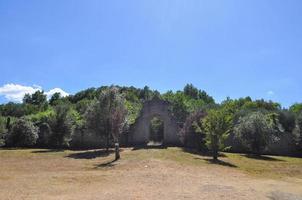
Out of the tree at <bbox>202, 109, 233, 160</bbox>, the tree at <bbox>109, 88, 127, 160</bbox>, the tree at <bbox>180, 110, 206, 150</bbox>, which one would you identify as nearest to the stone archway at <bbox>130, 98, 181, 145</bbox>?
the tree at <bbox>180, 110, 206, 150</bbox>

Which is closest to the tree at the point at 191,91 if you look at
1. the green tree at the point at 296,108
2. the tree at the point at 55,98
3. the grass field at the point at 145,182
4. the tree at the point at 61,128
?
the green tree at the point at 296,108

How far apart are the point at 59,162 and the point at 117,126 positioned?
553 cm

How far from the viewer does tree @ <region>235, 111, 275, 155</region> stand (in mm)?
32594

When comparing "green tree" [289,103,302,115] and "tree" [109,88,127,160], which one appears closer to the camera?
"tree" [109,88,127,160]

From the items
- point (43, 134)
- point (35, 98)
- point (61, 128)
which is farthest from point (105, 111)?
point (35, 98)

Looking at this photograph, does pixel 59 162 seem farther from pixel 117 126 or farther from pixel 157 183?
pixel 157 183

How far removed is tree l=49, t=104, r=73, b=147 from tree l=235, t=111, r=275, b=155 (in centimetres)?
1579

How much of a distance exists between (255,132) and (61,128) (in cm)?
1774

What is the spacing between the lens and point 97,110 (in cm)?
3106

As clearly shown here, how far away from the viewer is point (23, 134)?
35.8 metres

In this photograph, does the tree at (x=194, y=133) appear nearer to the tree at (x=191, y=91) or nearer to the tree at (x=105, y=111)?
the tree at (x=105, y=111)

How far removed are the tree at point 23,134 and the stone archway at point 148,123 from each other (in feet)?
31.0

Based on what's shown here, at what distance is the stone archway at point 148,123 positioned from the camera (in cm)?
3558

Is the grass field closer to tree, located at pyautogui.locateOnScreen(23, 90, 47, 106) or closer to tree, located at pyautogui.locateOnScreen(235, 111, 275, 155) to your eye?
tree, located at pyautogui.locateOnScreen(235, 111, 275, 155)
